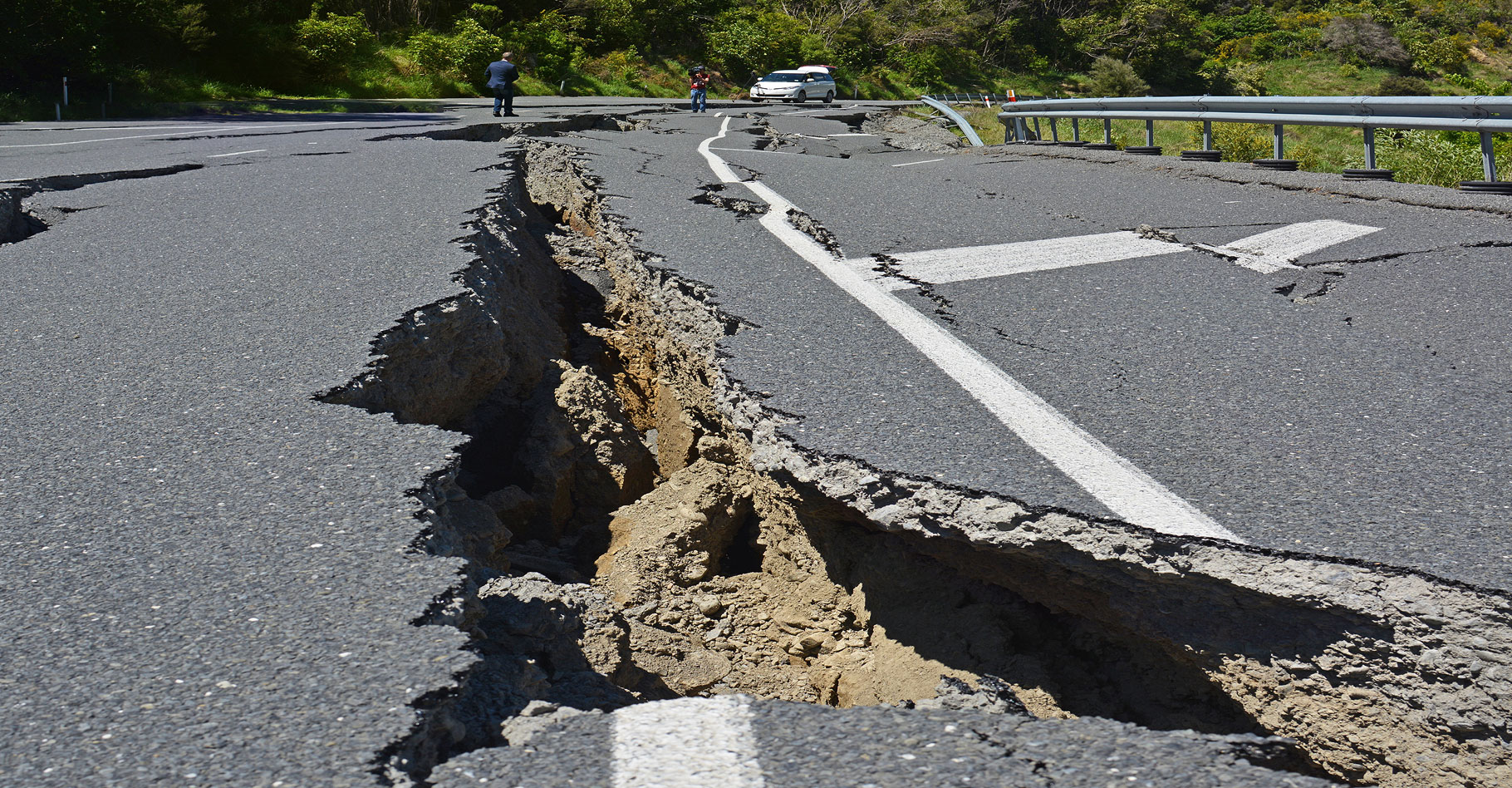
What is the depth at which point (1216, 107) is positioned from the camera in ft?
31.4

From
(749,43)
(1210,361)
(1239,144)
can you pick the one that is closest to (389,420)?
(1210,361)

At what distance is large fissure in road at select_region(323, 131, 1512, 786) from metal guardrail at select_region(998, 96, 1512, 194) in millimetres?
5977

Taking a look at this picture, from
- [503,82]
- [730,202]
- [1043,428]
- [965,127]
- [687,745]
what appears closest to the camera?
[687,745]

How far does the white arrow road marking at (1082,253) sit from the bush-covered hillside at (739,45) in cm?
1793

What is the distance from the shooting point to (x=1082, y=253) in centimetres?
566

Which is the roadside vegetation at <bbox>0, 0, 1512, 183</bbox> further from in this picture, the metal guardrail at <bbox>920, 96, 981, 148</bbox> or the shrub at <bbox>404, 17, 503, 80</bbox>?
the metal guardrail at <bbox>920, 96, 981, 148</bbox>

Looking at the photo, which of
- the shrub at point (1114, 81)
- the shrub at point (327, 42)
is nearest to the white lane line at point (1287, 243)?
the shrub at point (327, 42)

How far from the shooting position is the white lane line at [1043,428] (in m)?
2.56

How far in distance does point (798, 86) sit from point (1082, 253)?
1075 inches

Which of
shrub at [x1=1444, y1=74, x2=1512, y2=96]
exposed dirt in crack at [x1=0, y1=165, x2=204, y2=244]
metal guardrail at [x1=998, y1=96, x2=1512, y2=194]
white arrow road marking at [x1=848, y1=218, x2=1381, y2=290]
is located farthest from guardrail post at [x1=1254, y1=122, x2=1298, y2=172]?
shrub at [x1=1444, y1=74, x2=1512, y2=96]

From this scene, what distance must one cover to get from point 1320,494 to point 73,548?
3135 mm

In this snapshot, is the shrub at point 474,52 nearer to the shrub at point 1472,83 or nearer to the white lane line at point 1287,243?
the white lane line at point 1287,243

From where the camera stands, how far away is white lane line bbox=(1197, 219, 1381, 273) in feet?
17.4

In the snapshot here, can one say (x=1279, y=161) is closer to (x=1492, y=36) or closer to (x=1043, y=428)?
(x=1043, y=428)
